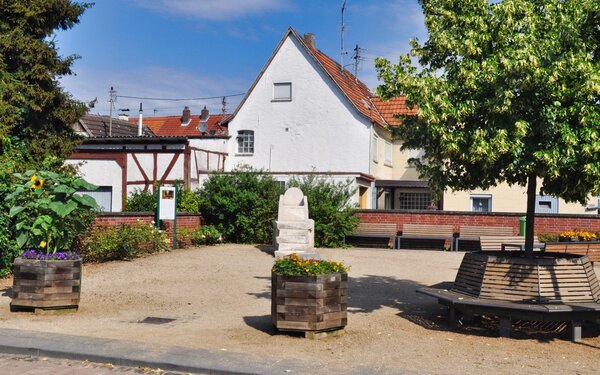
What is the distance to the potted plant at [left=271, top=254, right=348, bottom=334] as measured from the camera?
830cm

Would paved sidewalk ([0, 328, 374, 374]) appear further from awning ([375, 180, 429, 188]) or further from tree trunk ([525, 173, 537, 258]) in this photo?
awning ([375, 180, 429, 188])

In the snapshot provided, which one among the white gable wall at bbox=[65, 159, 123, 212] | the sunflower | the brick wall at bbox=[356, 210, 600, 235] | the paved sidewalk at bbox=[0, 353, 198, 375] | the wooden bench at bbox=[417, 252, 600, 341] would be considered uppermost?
the white gable wall at bbox=[65, 159, 123, 212]

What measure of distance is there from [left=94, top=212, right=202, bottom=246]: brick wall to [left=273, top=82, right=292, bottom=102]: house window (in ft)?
36.5

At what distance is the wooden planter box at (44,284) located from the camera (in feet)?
33.1

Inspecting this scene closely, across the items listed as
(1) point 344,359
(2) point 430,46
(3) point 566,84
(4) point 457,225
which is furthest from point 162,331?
(4) point 457,225

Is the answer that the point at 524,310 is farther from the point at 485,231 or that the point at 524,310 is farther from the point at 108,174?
the point at 108,174

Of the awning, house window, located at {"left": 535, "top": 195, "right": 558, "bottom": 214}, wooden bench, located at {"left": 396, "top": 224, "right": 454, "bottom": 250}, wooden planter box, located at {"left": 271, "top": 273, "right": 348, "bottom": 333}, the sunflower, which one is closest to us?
wooden planter box, located at {"left": 271, "top": 273, "right": 348, "bottom": 333}

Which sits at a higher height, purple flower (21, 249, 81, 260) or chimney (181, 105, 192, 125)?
chimney (181, 105, 192, 125)

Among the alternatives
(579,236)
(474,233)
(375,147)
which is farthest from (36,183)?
(375,147)

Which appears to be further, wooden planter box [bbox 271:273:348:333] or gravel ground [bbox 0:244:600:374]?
wooden planter box [bbox 271:273:348:333]

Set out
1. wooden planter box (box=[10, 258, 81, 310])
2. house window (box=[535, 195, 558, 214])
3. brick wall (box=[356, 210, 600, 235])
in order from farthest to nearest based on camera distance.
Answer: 1. house window (box=[535, 195, 558, 214])
2. brick wall (box=[356, 210, 600, 235])
3. wooden planter box (box=[10, 258, 81, 310])

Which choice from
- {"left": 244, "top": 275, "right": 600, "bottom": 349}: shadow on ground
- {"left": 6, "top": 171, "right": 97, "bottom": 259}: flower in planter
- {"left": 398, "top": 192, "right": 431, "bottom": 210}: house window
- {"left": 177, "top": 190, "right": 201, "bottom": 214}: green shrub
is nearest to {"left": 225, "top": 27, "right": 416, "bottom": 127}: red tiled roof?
{"left": 398, "top": 192, "right": 431, "bottom": 210}: house window

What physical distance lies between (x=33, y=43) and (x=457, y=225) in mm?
15055

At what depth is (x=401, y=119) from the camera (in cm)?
984
